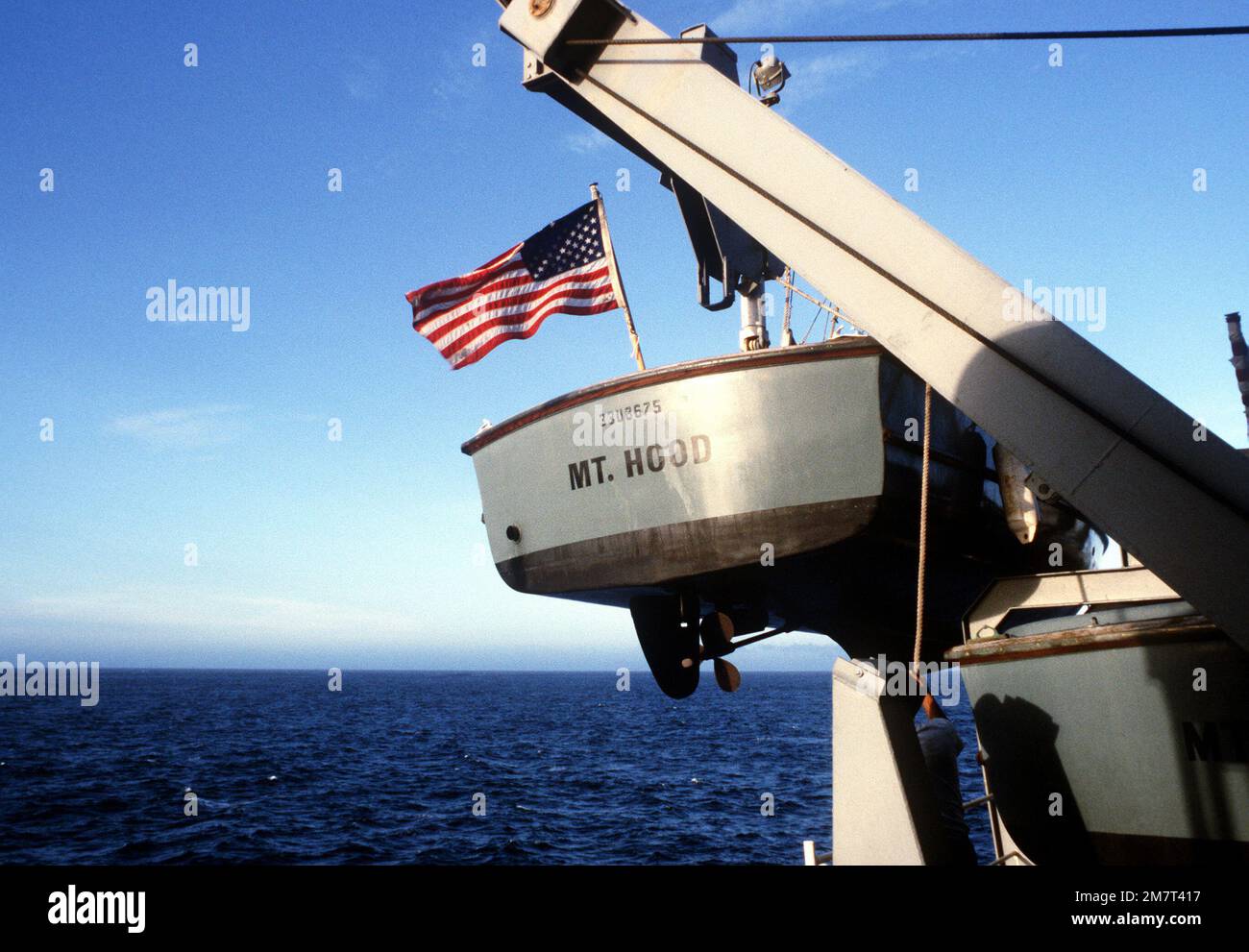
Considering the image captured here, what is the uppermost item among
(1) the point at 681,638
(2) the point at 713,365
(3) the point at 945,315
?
(2) the point at 713,365

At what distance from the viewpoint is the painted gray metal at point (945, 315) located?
2.93 metres

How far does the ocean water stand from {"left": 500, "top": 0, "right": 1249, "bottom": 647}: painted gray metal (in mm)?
14959

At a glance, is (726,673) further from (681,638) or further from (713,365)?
(713,365)

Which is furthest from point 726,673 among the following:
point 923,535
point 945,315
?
point 945,315

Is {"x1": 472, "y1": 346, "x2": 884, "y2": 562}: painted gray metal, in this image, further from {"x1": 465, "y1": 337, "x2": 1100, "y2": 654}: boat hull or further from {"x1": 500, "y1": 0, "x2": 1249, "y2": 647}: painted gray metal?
{"x1": 500, "y1": 0, "x2": 1249, "y2": 647}: painted gray metal

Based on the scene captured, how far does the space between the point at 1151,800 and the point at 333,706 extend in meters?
87.1

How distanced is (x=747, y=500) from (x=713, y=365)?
1.26 metres

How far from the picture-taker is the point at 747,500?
23.0 feet

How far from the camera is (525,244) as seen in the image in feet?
29.8

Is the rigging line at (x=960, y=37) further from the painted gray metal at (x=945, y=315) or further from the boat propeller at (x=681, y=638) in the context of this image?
the boat propeller at (x=681, y=638)

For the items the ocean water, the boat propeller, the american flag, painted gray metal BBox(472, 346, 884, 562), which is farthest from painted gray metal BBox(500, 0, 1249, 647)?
the ocean water

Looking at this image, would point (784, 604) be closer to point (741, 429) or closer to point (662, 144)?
point (741, 429)

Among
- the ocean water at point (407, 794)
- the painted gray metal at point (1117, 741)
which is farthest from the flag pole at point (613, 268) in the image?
the ocean water at point (407, 794)
